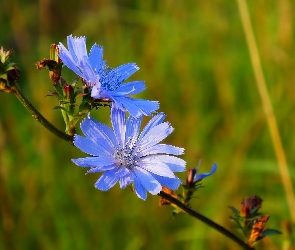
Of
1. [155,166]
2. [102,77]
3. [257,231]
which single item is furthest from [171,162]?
[257,231]

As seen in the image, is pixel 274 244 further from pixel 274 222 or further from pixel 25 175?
pixel 25 175

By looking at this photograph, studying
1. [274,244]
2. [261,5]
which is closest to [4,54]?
[274,244]

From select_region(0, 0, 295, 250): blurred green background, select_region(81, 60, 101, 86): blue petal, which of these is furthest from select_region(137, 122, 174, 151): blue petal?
select_region(0, 0, 295, 250): blurred green background

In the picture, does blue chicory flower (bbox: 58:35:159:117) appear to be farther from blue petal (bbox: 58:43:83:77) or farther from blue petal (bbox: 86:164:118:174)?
blue petal (bbox: 86:164:118:174)

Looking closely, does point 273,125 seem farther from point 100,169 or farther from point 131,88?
point 100,169

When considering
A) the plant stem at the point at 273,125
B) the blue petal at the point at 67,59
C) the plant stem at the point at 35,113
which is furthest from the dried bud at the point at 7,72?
the plant stem at the point at 273,125
